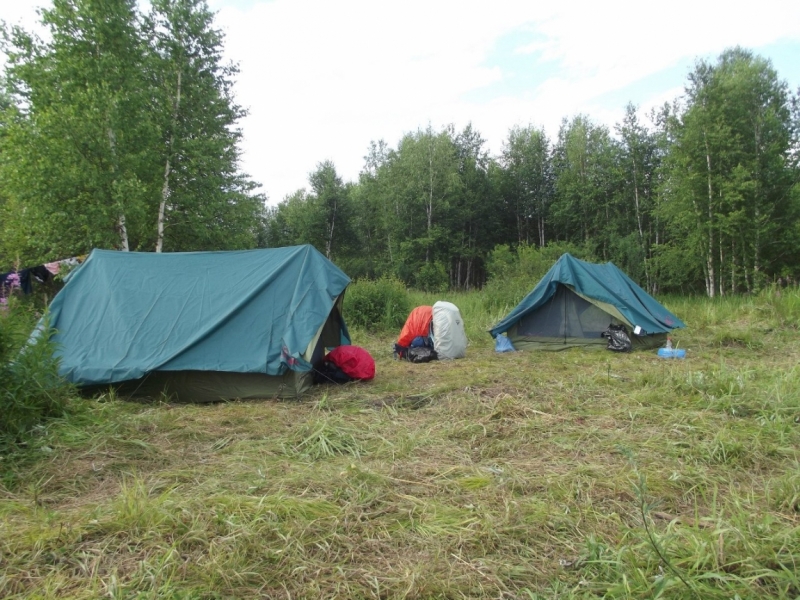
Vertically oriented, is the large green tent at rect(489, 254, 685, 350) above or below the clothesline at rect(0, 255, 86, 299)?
below

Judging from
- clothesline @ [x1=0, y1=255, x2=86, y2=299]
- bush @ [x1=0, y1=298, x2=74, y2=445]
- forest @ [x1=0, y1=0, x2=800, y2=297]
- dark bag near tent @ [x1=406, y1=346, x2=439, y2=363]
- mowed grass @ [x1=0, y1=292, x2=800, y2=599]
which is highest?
forest @ [x1=0, y1=0, x2=800, y2=297]

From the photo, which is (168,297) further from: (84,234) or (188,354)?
(84,234)

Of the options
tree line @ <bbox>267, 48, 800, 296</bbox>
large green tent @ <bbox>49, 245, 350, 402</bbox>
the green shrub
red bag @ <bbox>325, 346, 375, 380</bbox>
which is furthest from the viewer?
the green shrub

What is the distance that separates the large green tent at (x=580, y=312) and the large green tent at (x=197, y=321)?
4209 mm

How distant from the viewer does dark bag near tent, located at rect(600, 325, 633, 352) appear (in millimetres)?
8078

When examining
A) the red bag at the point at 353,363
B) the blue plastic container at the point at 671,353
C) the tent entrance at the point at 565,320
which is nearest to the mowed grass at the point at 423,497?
the red bag at the point at 353,363

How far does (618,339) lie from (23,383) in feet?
25.5

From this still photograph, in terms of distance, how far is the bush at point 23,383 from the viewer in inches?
130

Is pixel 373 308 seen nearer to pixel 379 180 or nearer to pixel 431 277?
pixel 431 277

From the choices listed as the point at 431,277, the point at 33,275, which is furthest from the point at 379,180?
the point at 33,275

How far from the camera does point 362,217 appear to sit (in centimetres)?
3197

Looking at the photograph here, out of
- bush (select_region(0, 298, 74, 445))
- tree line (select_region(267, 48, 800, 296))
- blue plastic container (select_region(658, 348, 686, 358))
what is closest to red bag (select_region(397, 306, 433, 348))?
blue plastic container (select_region(658, 348, 686, 358))

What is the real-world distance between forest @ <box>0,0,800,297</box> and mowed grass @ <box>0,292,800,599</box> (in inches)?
114

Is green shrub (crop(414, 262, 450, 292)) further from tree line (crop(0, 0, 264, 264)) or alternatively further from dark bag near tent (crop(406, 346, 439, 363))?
dark bag near tent (crop(406, 346, 439, 363))
